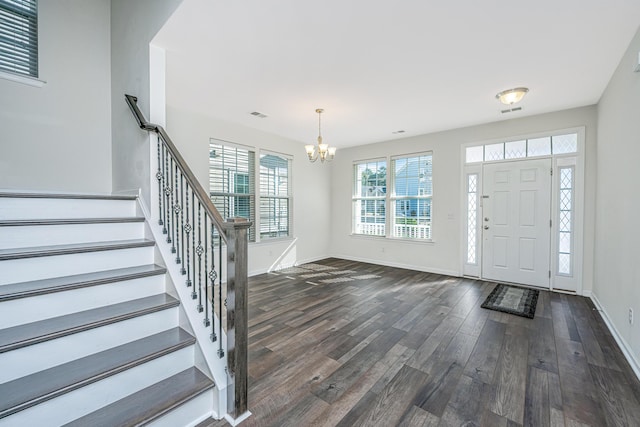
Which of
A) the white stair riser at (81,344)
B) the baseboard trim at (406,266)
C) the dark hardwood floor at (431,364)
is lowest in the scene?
the dark hardwood floor at (431,364)

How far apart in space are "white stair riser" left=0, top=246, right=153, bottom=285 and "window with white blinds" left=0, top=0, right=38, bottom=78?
226 cm

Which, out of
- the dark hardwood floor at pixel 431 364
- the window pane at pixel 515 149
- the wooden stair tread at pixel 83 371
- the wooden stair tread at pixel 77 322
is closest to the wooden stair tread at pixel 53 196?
the wooden stair tread at pixel 77 322

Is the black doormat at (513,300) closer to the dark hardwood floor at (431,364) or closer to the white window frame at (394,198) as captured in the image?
the dark hardwood floor at (431,364)

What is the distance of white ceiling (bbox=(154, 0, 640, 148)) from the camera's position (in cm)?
203

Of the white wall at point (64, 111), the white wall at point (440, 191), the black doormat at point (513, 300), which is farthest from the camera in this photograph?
the white wall at point (440, 191)

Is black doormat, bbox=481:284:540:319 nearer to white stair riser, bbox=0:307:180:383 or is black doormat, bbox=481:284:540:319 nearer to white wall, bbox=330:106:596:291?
white wall, bbox=330:106:596:291

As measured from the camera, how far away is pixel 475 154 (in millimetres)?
4836

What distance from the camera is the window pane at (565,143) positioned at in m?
3.99

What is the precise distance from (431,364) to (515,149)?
392cm

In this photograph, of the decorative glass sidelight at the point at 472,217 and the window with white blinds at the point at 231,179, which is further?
the decorative glass sidelight at the point at 472,217

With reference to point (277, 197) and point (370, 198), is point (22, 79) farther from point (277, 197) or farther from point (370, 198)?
point (370, 198)

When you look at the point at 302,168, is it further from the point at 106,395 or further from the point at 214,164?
the point at 106,395

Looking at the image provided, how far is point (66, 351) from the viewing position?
144 cm

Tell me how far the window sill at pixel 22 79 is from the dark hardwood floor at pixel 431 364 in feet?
10.8
